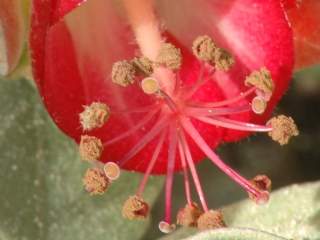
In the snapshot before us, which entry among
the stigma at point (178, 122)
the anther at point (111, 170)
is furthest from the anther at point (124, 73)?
the anther at point (111, 170)

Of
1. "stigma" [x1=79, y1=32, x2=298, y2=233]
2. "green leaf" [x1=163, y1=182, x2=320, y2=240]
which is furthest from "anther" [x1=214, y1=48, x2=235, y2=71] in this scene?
"green leaf" [x1=163, y1=182, x2=320, y2=240]

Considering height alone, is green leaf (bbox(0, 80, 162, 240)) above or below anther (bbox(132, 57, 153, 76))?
below

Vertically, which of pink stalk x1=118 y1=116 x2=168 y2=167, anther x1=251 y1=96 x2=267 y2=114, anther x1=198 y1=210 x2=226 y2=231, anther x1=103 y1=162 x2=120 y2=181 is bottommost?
anther x1=198 y1=210 x2=226 y2=231

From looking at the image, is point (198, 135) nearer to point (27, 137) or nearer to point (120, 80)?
point (120, 80)

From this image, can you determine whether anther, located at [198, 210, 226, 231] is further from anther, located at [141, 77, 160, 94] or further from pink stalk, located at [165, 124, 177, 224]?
anther, located at [141, 77, 160, 94]

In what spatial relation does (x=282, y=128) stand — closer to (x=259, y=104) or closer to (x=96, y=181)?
(x=259, y=104)

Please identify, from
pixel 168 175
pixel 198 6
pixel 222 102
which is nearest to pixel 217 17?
pixel 198 6

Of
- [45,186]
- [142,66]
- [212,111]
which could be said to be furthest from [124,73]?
[45,186]
